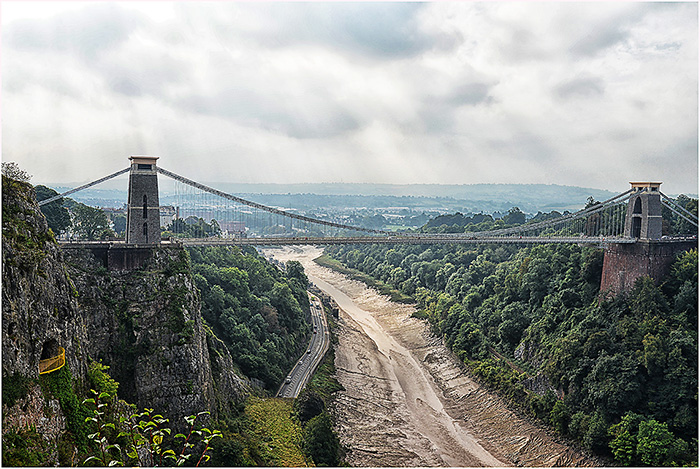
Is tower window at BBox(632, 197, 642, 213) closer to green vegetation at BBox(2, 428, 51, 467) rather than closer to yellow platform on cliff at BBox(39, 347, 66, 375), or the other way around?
yellow platform on cliff at BBox(39, 347, 66, 375)

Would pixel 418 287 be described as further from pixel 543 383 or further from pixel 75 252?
pixel 75 252

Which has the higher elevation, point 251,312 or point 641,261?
point 641,261

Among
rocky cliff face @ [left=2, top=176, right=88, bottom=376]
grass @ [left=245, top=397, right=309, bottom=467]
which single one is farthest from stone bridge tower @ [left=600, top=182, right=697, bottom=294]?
rocky cliff face @ [left=2, top=176, right=88, bottom=376]

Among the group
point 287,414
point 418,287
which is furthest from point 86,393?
point 418,287

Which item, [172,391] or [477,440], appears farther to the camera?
[477,440]

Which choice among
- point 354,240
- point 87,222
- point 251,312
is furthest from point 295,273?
point 87,222

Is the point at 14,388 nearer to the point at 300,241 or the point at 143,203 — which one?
the point at 143,203
